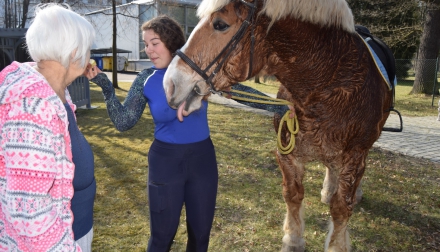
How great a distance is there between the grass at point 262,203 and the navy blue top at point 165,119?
136cm

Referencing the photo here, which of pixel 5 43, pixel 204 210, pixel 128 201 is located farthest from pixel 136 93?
pixel 5 43

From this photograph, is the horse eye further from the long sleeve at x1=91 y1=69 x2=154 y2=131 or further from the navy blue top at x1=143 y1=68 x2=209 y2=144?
the long sleeve at x1=91 y1=69 x2=154 y2=131

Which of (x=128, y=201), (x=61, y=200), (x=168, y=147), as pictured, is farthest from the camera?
(x=128, y=201)

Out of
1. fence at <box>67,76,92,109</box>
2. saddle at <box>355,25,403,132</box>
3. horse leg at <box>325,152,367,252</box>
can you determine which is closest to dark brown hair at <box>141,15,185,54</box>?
horse leg at <box>325,152,367,252</box>

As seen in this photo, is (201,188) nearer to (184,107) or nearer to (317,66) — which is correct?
(184,107)

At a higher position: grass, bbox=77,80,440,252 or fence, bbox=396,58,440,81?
fence, bbox=396,58,440,81

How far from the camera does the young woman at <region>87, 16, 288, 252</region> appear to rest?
6.95 feet

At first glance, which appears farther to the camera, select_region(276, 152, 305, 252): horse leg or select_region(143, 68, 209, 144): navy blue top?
select_region(276, 152, 305, 252): horse leg

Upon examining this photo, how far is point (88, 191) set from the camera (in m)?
1.67

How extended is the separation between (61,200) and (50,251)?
0.20 meters

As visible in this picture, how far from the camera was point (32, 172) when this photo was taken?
45.7 inches

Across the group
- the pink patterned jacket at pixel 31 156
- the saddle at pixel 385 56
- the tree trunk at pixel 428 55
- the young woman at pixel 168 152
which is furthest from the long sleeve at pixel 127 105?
the tree trunk at pixel 428 55

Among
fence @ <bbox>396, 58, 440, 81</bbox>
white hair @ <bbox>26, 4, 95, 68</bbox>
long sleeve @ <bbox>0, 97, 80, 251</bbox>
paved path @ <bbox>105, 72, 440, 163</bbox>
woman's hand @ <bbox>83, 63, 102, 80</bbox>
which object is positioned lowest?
paved path @ <bbox>105, 72, 440, 163</bbox>

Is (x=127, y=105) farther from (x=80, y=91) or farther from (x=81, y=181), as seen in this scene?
(x=80, y=91)
